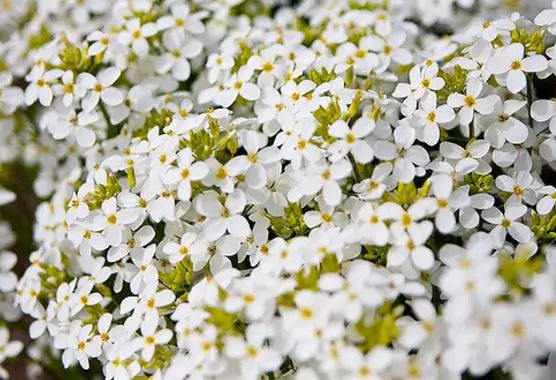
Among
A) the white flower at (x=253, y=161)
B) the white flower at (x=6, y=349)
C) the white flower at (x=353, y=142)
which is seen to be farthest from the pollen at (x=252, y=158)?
the white flower at (x=6, y=349)

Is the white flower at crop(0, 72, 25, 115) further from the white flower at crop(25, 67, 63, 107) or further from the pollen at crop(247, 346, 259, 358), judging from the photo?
the pollen at crop(247, 346, 259, 358)

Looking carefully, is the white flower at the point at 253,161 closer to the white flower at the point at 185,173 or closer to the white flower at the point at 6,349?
the white flower at the point at 185,173

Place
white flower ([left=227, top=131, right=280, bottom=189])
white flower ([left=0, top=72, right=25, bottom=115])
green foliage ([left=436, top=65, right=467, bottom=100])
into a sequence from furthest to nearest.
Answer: white flower ([left=0, top=72, right=25, bottom=115]) < green foliage ([left=436, top=65, right=467, bottom=100]) < white flower ([left=227, top=131, right=280, bottom=189])

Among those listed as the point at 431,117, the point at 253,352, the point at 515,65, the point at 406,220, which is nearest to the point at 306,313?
the point at 253,352

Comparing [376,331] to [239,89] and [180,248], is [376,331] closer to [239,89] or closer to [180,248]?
[180,248]

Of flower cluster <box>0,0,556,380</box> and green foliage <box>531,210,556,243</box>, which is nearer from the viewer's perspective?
flower cluster <box>0,0,556,380</box>

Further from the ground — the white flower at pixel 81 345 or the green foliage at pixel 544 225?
the green foliage at pixel 544 225

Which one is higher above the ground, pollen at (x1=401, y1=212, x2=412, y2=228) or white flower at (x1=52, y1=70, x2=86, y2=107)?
white flower at (x1=52, y1=70, x2=86, y2=107)

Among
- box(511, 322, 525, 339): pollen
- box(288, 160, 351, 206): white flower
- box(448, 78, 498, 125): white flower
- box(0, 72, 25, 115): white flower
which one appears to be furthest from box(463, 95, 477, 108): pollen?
box(0, 72, 25, 115): white flower
